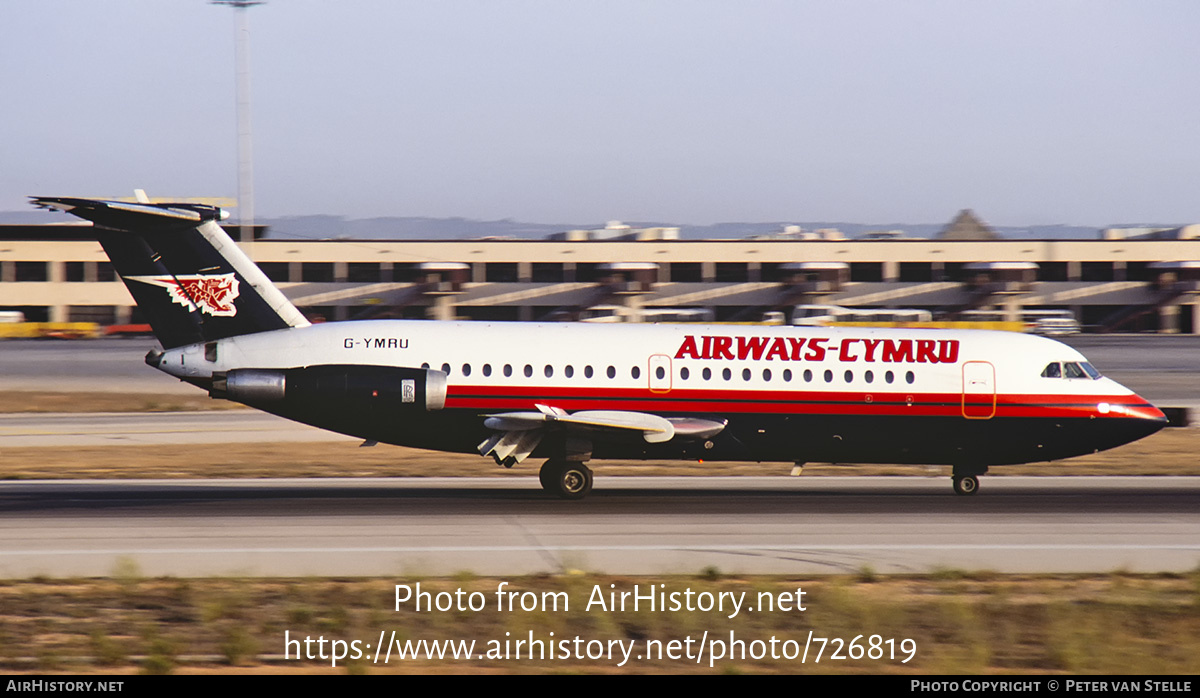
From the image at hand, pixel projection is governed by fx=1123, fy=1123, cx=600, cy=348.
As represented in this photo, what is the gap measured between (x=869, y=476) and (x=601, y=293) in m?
62.2

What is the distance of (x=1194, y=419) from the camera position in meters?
36.2

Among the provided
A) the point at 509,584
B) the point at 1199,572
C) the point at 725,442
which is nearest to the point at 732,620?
the point at 509,584

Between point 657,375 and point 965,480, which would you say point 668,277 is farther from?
point 657,375

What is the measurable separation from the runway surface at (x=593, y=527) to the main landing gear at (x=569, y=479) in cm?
25

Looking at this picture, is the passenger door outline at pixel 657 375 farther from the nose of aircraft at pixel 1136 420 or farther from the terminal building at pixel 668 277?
the terminal building at pixel 668 277

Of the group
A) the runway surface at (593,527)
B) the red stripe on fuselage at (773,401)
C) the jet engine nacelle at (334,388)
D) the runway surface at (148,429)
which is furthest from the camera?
the runway surface at (148,429)

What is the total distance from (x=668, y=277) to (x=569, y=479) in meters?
68.6

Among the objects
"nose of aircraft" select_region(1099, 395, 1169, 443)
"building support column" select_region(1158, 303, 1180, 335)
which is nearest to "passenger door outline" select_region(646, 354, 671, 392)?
"nose of aircraft" select_region(1099, 395, 1169, 443)

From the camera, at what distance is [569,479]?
70.9ft

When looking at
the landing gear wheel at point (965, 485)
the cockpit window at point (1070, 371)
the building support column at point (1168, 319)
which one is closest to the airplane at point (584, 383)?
the cockpit window at point (1070, 371)

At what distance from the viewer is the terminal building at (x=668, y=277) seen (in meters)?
86.4

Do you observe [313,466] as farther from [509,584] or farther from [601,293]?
[601,293]

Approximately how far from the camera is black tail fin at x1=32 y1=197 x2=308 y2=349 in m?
21.5

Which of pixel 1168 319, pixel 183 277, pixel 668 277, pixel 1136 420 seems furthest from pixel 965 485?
pixel 1168 319
